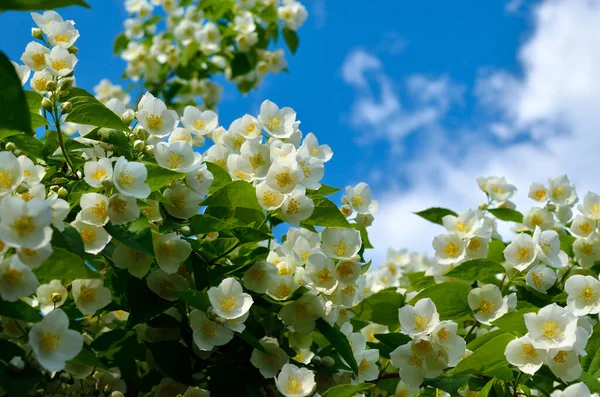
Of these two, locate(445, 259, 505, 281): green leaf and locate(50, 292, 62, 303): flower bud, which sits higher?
locate(445, 259, 505, 281): green leaf

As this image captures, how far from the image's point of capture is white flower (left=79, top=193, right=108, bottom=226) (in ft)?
5.26

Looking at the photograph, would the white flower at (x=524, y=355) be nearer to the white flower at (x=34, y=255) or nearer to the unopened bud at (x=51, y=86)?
the white flower at (x=34, y=255)

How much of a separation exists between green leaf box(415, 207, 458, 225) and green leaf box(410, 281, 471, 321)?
514 mm

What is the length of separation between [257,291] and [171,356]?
0.31 m

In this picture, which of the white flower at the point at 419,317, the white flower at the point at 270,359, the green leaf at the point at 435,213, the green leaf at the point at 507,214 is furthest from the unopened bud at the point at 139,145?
the green leaf at the point at 507,214

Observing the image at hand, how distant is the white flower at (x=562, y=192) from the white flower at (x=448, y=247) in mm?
635

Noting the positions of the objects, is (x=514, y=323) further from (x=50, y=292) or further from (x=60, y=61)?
(x=60, y=61)

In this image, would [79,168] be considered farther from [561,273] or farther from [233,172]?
[561,273]

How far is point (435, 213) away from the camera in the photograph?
2678 millimetres

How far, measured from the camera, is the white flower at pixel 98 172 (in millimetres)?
1627

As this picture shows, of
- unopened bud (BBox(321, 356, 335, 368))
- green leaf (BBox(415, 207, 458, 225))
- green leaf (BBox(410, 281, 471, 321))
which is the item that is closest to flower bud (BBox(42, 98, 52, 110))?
unopened bud (BBox(321, 356, 335, 368))

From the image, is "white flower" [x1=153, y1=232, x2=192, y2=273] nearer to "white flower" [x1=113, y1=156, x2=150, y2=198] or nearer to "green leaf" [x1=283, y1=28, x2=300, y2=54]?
"white flower" [x1=113, y1=156, x2=150, y2=198]

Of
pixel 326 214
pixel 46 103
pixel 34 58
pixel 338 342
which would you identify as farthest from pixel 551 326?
pixel 34 58

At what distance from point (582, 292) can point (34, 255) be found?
1550mm
